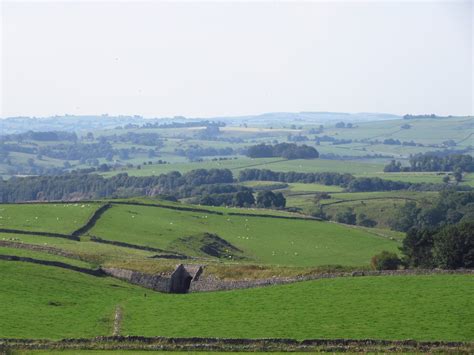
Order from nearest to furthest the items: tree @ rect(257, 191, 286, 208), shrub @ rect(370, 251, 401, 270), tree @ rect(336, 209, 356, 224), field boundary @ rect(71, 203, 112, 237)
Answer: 1. shrub @ rect(370, 251, 401, 270)
2. field boundary @ rect(71, 203, 112, 237)
3. tree @ rect(336, 209, 356, 224)
4. tree @ rect(257, 191, 286, 208)

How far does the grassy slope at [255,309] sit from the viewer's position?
166ft

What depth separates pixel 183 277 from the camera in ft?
247

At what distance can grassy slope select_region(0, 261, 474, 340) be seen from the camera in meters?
50.5

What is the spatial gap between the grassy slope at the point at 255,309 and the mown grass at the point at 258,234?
106 ft

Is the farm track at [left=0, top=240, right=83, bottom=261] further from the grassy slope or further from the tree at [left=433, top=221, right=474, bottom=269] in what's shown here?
the tree at [left=433, top=221, right=474, bottom=269]

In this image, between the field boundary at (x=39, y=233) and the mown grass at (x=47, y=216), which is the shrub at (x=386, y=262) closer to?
the field boundary at (x=39, y=233)

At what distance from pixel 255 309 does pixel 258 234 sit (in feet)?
188

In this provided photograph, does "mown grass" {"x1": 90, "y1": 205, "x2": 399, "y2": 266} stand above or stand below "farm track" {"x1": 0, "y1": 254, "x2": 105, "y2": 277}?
below

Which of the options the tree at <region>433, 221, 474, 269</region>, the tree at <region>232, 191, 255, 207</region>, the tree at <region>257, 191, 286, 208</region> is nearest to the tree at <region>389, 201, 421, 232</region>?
the tree at <region>257, 191, 286, 208</region>

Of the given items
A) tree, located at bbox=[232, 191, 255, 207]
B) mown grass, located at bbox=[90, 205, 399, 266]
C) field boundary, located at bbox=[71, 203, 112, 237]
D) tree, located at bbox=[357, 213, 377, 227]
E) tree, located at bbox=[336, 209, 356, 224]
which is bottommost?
tree, located at bbox=[357, 213, 377, 227]

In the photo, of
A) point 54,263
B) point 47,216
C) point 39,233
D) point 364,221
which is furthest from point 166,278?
point 364,221

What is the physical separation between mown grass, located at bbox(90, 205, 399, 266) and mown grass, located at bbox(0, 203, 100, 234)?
2.84 metres

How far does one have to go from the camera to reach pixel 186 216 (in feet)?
398

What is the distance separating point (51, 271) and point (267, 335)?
84.0 feet
